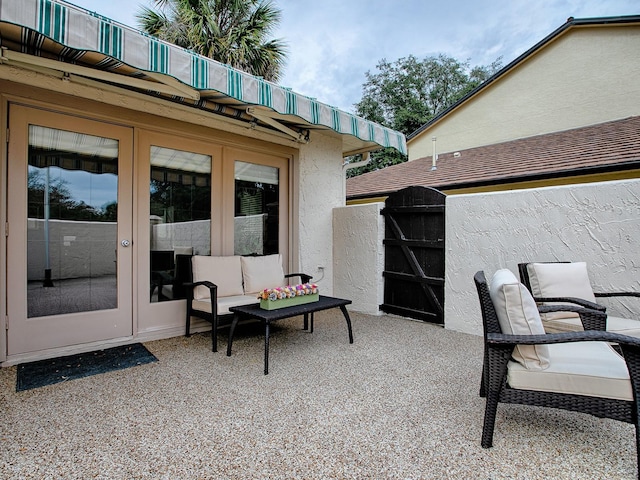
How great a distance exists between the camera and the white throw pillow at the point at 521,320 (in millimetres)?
2131

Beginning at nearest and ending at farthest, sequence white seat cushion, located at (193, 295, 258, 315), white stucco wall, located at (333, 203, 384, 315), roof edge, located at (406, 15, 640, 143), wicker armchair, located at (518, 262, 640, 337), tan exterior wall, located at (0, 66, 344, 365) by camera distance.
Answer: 1. wicker armchair, located at (518, 262, 640, 337)
2. tan exterior wall, located at (0, 66, 344, 365)
3. white seat cushion, located at (193, 295, 258, 315)
4. white stucco wall, located at (333, 203, 384, 315)
5. roof edge, located at (406, 15, 640, 143)

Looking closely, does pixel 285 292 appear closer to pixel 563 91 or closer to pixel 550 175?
pixel 550 175

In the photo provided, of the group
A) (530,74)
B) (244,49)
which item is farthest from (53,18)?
(530,74)

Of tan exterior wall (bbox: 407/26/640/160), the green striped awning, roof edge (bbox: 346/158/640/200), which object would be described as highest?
tan exterior wall (bbox: 407/26/640/160)

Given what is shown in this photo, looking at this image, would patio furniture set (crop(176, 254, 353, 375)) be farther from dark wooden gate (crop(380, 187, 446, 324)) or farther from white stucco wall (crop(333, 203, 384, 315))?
dark wooden gate (crop(380, 187, 446, 324))

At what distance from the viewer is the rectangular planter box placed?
3787 millimetres

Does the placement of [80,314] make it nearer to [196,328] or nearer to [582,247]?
[196,328]

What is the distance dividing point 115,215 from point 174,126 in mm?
1408

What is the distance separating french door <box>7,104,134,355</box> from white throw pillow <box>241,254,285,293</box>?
4.78 feet

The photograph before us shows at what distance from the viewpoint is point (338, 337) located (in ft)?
15.2

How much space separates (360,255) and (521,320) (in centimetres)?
414

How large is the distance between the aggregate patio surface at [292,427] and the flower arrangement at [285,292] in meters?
0.70

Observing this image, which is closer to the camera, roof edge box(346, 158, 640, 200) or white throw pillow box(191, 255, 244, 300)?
white throw pillow box(191, 255, 244, 300)

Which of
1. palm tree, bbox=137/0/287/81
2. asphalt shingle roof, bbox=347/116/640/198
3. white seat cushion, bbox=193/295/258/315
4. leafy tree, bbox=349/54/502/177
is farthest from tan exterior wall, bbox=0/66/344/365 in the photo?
leafy tree, bbox=349/54/502/177
